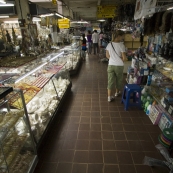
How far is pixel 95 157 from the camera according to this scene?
8.70ft

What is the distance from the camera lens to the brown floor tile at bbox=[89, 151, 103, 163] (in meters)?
2.58

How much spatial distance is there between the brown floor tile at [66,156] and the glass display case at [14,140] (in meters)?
0.47

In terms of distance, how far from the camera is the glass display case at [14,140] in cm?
180

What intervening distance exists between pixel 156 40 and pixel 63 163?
12.4 ft

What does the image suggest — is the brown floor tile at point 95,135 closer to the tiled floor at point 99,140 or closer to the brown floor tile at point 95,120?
the tiled floor at point 99,140

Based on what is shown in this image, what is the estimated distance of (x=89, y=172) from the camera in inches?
93.7

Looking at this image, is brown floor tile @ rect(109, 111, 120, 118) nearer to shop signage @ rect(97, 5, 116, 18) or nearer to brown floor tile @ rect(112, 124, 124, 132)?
brown floor tile @ rect(112, 124, 124, 132)

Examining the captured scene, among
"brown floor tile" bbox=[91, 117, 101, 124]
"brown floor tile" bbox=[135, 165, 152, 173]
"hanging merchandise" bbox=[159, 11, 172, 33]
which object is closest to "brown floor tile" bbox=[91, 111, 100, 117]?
"brown floor tile" bbox=[91, 117, 101, 124]

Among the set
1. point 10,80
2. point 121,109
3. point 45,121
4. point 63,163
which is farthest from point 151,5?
point 63,163

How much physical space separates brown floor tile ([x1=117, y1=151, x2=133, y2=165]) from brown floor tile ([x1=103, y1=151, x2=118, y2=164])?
74 mm

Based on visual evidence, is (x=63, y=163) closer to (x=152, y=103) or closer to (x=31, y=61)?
(x=31, y=61)

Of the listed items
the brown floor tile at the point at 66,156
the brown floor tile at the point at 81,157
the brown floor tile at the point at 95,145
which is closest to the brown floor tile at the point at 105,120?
the brown floor tile at the point at 95,145

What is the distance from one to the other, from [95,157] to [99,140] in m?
0.44

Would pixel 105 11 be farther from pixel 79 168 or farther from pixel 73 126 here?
pixel 79 168
